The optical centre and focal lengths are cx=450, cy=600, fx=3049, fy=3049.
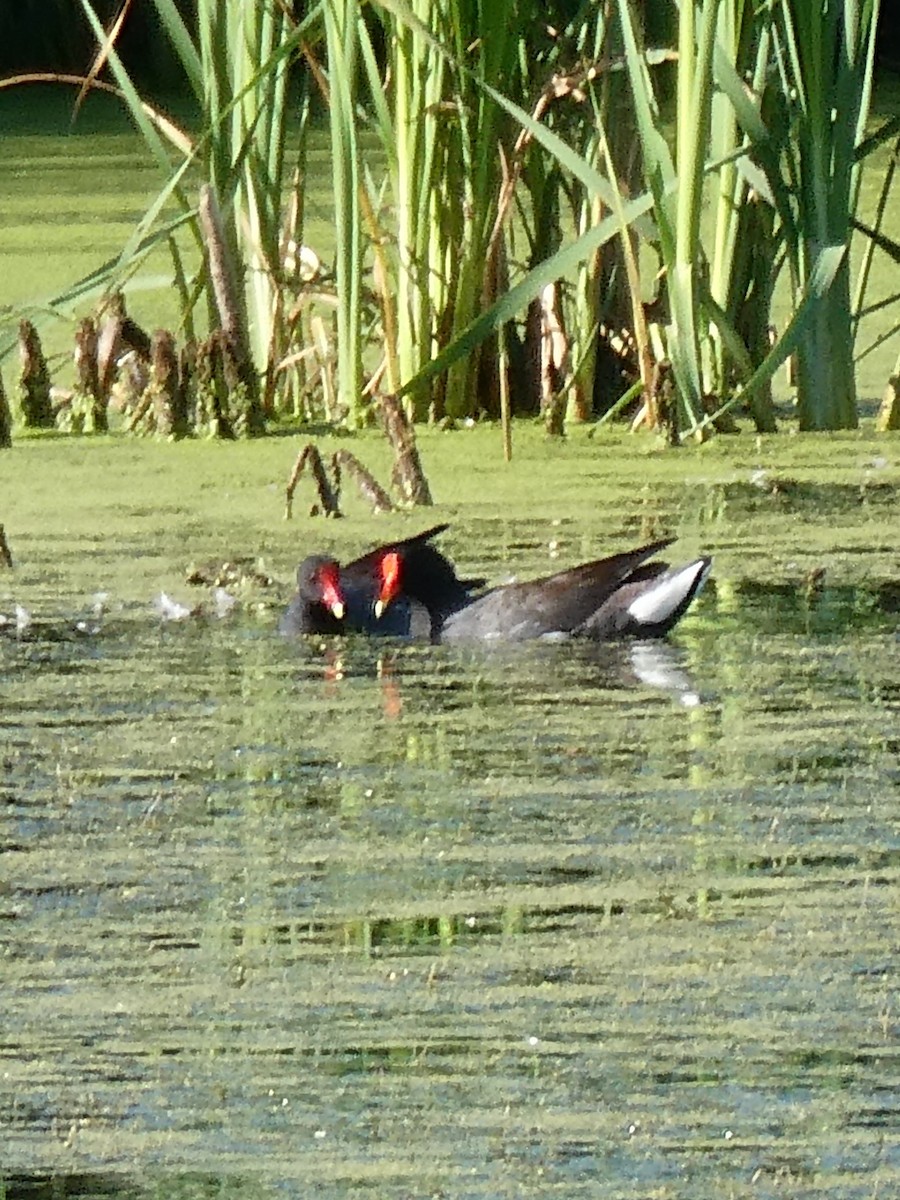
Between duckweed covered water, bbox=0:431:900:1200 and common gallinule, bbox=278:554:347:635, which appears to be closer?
duckweed covered water, bbox=0:431:900:1200

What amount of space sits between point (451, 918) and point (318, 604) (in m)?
1.47

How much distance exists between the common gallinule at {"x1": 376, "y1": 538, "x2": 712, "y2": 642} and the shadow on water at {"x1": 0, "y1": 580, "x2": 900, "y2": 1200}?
0.07m

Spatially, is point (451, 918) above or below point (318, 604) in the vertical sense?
below

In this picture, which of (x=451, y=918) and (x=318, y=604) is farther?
(x=318, y=604)

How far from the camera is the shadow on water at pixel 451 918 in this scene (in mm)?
2182

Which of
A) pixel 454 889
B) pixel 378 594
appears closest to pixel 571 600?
pixel 378 594

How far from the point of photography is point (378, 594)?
13.9 ft

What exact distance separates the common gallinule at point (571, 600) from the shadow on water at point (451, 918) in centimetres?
7

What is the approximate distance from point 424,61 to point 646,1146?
133 inches

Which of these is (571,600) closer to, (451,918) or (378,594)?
(378,594)

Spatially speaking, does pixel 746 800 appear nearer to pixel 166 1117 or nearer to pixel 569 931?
pixel 569 931

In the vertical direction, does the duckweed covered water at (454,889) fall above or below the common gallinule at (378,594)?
below

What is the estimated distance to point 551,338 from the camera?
18.8 feet

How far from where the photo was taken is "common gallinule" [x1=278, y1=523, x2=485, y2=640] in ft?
13.8
